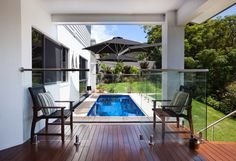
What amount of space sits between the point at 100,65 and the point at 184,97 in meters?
12.5

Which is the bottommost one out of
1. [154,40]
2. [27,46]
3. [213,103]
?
[213,103]

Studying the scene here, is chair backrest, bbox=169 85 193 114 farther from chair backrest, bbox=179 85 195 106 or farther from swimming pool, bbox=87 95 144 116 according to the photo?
swimming pool, bbox=87 95 144 116

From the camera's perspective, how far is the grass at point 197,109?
14.6 ft

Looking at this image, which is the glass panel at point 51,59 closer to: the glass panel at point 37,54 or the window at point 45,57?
the window at point 45,57

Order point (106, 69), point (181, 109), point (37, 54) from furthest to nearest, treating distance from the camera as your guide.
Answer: point (106, 69) < point (37, 54) < point (181, 109)

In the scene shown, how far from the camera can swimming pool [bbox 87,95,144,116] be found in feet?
21.6

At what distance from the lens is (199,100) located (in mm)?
4527

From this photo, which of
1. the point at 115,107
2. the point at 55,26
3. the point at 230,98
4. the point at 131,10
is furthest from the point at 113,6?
the point at 230,98

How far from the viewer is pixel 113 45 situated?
955 centimetres

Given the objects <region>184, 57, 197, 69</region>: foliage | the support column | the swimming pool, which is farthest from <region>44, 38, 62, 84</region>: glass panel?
<region>184, 57, 197, 69</region>: foliage

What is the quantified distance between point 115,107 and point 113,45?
286 centimetres

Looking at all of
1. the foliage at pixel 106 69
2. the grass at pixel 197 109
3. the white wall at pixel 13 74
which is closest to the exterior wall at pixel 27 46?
the white wall at pixel 13 74

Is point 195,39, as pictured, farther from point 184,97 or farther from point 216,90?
point 184,97

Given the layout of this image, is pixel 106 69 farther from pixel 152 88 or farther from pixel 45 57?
pixel 45 57
